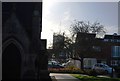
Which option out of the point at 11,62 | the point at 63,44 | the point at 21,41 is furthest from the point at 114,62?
the point at 21,41

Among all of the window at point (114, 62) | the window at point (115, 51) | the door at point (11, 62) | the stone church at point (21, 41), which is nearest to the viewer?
the stone church at point (21, 41)

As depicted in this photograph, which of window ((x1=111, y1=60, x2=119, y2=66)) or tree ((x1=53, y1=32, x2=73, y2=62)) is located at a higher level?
tree ((x1=53, y1=32, x2=73, y2=62))

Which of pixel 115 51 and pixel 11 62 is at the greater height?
pixel 115 51

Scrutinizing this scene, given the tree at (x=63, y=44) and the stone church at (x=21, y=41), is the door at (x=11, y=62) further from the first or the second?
the tree at (x=63, y=44)

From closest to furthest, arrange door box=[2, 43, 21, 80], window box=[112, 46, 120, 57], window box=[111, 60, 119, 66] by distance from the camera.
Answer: door box=[2, 43, 21, 80] → window box=[111, 60, 119, 66] → window box=[112, 46, 120, 57]

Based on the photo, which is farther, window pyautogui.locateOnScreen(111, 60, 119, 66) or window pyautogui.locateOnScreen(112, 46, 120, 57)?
window pyautogui.locateOnScreen(112, 46, 120, 57)

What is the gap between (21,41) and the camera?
29.4m

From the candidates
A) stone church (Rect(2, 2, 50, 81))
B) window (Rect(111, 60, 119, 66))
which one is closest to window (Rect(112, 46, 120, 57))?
window (Rect(111, 60, 119, 66))

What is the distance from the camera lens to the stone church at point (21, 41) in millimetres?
29172

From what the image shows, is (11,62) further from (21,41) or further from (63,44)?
(63,44)

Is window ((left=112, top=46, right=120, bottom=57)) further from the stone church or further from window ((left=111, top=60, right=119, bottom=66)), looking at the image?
the stone church

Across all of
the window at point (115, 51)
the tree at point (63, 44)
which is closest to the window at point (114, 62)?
the window at point (115, 51)

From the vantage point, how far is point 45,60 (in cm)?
3341

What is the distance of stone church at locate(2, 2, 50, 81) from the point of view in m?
29.2
